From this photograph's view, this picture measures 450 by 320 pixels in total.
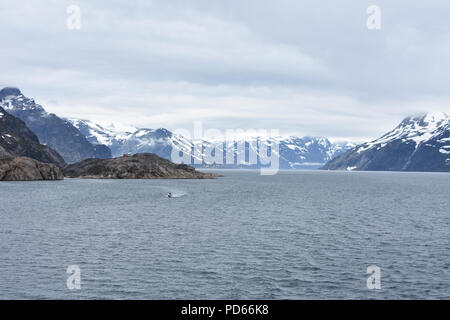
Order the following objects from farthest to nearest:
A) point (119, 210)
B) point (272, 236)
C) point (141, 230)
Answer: point (119, 210), point (141, 230), point (272, 236)

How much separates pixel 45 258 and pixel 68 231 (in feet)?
73.1

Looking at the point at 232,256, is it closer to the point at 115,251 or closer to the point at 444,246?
the point at 115,251

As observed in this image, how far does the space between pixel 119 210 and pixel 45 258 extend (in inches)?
2310

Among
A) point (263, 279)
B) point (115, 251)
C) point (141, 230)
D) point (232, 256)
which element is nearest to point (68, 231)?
point (141, 230)

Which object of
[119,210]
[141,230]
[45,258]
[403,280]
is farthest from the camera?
[119,210]

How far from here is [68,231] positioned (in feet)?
247

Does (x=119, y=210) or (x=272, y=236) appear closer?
(x=272, y=236)

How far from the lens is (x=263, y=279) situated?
149 ft
